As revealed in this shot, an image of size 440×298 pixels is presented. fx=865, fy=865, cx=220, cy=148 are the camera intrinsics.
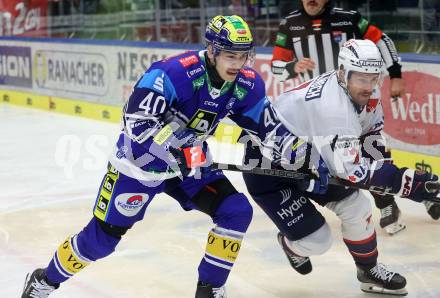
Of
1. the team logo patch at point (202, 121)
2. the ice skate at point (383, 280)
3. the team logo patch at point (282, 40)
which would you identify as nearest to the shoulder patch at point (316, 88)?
the team logo patch at point (202, 121)

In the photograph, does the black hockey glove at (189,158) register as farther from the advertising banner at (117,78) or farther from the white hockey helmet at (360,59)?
the advertising banner at (117,78)

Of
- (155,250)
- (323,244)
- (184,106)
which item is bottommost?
(155,250)

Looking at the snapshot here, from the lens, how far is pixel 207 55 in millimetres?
3422

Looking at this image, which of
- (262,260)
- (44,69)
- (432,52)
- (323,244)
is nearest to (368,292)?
(323,244)

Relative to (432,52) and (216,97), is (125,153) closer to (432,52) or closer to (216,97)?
(216,97)

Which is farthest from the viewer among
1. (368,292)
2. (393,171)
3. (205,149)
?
(368,292)

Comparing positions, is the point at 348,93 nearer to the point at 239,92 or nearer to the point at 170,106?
the point at 239,92

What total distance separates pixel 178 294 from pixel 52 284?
0.64 m

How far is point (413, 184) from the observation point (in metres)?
3.31

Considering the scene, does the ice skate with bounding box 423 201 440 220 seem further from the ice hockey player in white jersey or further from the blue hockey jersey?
the blue hockey jersey

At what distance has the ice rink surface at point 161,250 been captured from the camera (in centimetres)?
395

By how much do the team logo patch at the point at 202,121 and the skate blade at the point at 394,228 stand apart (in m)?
1.69

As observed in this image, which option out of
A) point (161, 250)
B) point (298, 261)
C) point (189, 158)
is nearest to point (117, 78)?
point (161, 250)

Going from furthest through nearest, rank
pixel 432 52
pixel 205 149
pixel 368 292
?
pixel 432 52 → pixel 368 292 → pixel 205 149
